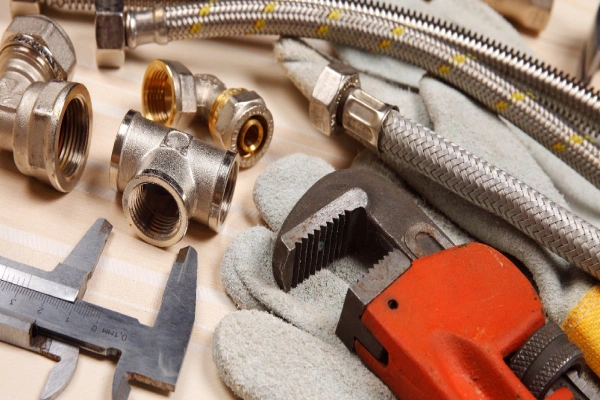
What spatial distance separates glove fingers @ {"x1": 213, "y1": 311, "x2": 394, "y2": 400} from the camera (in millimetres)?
854

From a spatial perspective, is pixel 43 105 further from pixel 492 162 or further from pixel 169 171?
pixel 492 162

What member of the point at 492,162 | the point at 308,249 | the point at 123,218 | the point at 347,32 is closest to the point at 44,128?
the point at 123,218

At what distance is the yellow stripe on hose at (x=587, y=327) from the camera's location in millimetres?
939

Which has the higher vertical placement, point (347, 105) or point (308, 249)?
point (347, 105)

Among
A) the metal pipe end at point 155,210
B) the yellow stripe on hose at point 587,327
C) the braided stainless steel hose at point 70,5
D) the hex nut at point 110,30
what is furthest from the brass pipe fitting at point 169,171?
the yellow stripe on hose at point 587,327

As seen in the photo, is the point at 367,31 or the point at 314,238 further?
the point at 367,31

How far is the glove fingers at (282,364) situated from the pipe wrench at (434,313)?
3 cm

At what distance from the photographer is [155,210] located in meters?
1.08

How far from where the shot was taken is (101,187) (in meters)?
1.09

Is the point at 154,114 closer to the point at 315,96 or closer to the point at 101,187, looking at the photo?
the point at 101,187

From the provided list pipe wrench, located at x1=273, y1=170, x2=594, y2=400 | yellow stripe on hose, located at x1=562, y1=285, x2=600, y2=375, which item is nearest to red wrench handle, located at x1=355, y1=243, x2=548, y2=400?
pipe wrench, located at x1=273, y1=170, x2=594, y2=400

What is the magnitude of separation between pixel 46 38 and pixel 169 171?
1.14 ft

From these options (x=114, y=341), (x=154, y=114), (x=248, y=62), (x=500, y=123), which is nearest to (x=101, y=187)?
(x=154, y=114)

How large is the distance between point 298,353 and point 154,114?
539mm
